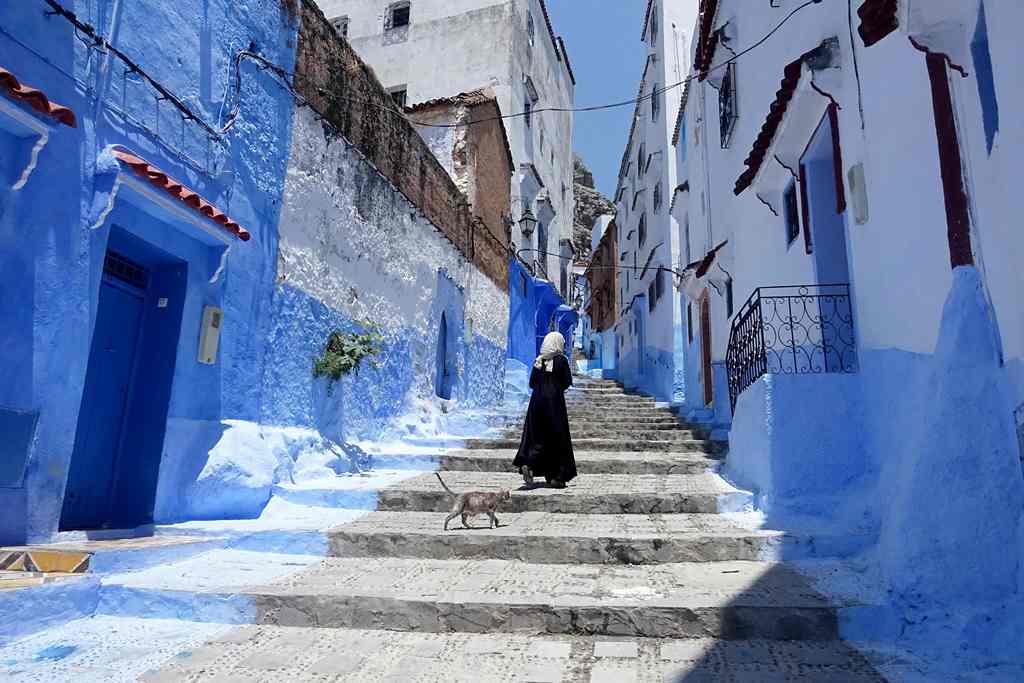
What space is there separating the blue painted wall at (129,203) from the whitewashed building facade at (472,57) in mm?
12256

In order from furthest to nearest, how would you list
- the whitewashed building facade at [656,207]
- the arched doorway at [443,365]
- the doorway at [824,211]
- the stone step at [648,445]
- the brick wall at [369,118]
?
the whitewashed building facade at [656,207] < the arched doorway at [443,365] < the stone step at [648,445] < the brick wall at [369,118] < the doorway at [824,211]

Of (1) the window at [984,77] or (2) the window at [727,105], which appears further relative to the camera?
(2) the window at [727,105]

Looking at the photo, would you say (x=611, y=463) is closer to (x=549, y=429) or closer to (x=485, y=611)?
(x=549, y=429)

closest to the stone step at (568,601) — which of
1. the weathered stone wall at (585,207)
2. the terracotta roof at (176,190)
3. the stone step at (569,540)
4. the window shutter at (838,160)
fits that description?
the stone step at (569,540)

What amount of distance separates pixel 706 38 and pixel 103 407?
409 inches

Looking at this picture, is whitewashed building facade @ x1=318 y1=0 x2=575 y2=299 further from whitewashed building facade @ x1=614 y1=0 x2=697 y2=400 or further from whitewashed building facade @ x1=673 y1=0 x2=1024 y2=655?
whitewashed building facade @ x1=673 y1=0 x2=1024 y2=655

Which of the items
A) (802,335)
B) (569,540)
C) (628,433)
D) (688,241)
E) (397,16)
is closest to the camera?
(569,540)

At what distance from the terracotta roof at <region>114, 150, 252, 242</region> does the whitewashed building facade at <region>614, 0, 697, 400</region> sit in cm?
1020

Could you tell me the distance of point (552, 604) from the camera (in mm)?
3297

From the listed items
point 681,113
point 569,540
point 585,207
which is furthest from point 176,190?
point 585,207

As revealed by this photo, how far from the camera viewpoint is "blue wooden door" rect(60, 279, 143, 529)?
4.60 metres

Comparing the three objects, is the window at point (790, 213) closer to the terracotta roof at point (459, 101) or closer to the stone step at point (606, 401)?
the stone step at point (606, 401)

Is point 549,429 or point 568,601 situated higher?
point 549,429

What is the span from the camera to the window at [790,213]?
662cm
